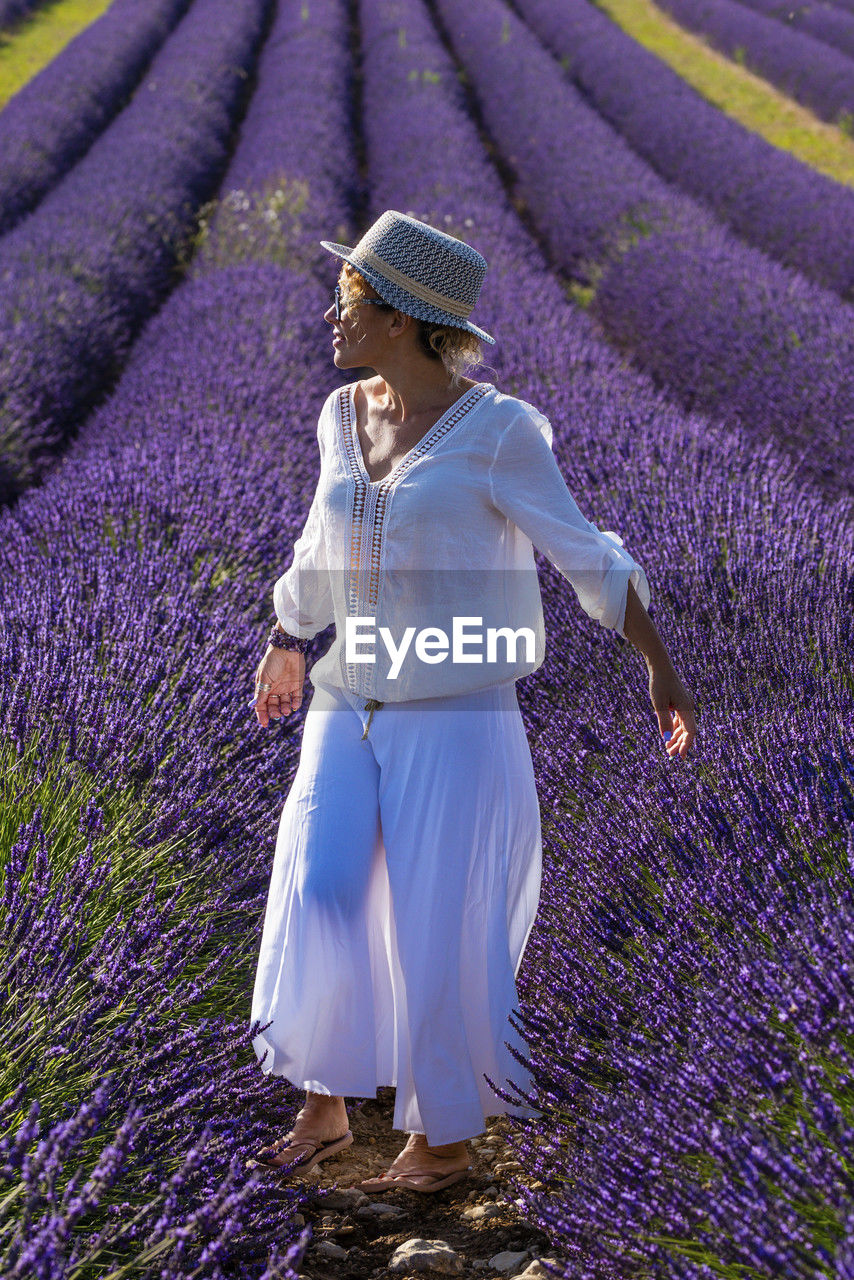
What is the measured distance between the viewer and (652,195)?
370 inches

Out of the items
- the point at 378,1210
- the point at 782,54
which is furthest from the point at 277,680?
the point at 782,54

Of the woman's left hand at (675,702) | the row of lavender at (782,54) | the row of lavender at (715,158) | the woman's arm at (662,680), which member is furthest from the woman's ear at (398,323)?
the row of lavender at (782,54)

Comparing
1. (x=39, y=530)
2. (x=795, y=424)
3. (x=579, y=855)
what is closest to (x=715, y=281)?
(x=795, y=424)

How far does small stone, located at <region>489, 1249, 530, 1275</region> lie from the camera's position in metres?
1.73

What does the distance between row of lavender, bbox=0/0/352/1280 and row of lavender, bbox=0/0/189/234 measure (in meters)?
7.39

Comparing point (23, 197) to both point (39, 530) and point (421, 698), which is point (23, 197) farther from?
point (421, 698)

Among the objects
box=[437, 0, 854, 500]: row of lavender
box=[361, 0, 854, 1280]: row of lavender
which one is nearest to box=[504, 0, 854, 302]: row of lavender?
box=[437, 0, 854, 500]: row of lavender

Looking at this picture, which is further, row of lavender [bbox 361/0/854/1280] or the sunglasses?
the sunglasses

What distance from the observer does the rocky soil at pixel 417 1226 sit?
1.76 m

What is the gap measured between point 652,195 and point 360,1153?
8618 mm

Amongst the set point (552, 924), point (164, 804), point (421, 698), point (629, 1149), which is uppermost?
point (421, 698)

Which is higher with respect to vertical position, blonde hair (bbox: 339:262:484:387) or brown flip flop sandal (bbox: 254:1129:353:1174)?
blonde hair (bbox: 339:262:484:387)

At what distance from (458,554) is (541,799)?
2.52 feet

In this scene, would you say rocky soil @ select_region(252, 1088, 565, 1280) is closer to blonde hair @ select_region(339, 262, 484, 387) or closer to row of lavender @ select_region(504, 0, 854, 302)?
blonde hair @ select_region(339, 262, 484, 387)
